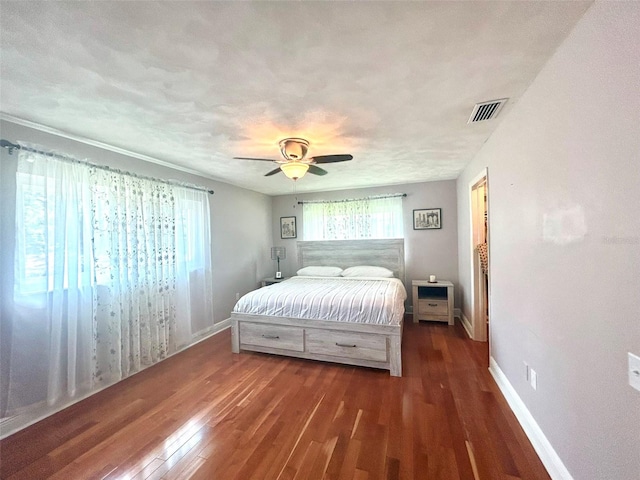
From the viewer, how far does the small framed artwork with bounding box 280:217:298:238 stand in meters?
5.43

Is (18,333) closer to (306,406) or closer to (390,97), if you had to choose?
(306,406)

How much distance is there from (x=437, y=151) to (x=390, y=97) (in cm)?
144

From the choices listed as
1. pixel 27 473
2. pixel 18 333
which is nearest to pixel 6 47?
pixel 18 333

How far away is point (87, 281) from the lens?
2.40 metres

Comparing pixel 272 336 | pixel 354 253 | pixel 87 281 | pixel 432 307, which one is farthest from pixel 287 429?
pixel 354 253

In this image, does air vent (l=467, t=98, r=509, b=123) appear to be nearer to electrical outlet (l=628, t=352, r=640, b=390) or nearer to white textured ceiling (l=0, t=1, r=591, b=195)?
white textured ceiling (l=0, t=1, r=591, b=195)

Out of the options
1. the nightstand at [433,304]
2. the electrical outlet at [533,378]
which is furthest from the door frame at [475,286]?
the electrical outlet at [533,378]

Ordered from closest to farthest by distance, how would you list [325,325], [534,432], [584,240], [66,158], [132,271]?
[584,240], [534,432], [66,158], [132,271], [325,325]

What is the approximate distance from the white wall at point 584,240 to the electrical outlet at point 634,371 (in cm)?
3

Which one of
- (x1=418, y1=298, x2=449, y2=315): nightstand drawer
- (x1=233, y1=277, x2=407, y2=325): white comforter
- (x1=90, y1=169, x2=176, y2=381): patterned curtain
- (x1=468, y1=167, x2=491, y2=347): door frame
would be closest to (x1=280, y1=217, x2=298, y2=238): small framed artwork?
(x1=233, y1=277, x2=407, y2=325): white comforter

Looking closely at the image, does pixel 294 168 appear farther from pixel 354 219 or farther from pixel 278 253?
pixel 278 253

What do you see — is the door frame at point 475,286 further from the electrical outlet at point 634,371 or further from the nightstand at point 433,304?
the electrical outlet at point 634,371

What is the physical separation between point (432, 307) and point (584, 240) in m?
3.16

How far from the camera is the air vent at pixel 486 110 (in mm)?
1826
